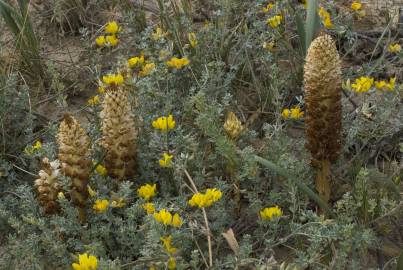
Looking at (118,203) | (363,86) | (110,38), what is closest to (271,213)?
(118,203)

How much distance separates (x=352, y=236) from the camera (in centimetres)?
246

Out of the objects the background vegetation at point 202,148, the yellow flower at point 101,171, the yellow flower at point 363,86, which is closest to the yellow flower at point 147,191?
the background vegetation at point 202,148

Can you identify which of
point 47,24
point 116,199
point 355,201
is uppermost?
point 47,24

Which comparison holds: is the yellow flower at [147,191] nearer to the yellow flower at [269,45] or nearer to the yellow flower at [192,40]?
the yellow flower at [192,40]

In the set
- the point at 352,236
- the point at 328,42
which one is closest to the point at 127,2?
the point at 328,42

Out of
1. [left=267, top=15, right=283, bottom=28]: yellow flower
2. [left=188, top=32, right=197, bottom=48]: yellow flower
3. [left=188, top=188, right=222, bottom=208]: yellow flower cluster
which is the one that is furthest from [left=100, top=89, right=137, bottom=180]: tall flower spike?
[left=267, top=15, right=283, bottom=28]: yellow flower

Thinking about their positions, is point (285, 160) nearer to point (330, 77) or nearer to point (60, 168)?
point (330, 77)

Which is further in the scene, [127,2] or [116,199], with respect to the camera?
[127,2]

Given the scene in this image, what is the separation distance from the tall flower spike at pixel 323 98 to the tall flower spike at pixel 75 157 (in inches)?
35.7

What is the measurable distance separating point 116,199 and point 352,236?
3.11ft

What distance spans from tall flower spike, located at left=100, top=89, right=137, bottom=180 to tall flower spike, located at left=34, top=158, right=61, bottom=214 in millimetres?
237

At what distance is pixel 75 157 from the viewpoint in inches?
100

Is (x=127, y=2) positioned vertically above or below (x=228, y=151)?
above

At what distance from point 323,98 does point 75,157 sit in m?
1.00
